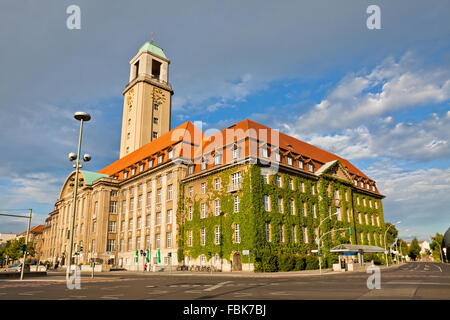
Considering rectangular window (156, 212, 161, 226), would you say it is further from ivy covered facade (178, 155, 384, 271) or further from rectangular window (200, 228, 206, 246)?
rectangular window (200, 228, 206, 246)

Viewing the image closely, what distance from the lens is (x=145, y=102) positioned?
76250mm

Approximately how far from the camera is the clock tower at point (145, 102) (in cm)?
7518

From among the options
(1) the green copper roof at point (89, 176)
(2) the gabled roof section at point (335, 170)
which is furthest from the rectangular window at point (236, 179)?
(1) the green copper roof at point (89, 176)

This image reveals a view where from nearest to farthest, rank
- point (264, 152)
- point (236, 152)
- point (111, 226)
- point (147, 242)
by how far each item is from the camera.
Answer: point (264, 152) < point (236, 152) < point (147, 242) < point (111, 226)

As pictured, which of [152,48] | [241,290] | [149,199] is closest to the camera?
[241,290]

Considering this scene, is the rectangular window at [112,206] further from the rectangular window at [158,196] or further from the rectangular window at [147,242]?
the rectangular window at [158,196]

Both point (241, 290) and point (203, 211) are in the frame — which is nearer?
point (241, 290)

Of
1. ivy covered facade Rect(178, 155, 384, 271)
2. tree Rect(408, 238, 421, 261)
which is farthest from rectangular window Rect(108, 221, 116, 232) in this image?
tree Rect(408, 238, 421, 261)

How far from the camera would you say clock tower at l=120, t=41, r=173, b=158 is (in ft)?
247

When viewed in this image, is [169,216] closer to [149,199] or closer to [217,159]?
[149,199]

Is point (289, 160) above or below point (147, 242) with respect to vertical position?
above

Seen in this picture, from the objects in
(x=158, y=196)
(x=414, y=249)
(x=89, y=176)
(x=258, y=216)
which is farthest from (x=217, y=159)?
(x=414, y=249)
